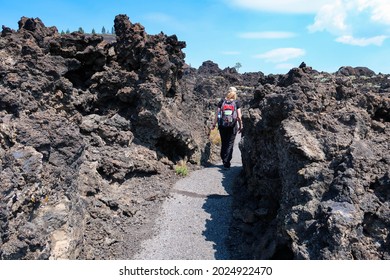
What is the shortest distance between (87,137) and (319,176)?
6198 mm

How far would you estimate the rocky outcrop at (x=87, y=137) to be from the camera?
545cm

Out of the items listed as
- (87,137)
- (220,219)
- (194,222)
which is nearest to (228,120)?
(220,219)

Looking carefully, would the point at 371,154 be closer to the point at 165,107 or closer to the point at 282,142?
the point at 282,142

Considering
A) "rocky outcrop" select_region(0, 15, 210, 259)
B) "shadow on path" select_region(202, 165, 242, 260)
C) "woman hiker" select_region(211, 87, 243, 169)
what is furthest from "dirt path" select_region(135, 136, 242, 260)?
"woman hiker" select_region(211, 87, 243, 169)

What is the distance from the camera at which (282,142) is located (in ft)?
23.0

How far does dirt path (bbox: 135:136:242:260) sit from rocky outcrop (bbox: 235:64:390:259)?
1.79 feet

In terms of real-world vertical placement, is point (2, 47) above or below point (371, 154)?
above

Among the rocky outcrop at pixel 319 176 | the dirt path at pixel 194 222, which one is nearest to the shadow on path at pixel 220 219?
the dirt path at pixel 194 222

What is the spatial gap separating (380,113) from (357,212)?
356 cm

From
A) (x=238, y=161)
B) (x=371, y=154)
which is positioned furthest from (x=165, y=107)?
A: (x=371, y=154)

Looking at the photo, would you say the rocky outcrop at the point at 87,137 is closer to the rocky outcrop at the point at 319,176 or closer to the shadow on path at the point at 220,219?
the shadow on path at the point at 220,219

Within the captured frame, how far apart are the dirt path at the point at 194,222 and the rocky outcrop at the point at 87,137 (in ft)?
1.25

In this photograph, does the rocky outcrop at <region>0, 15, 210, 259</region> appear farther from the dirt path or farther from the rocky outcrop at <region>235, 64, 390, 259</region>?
the rocky outcrop at <region>235, 64, 390, 259</region>

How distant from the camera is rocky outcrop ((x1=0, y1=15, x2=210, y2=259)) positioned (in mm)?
5445
